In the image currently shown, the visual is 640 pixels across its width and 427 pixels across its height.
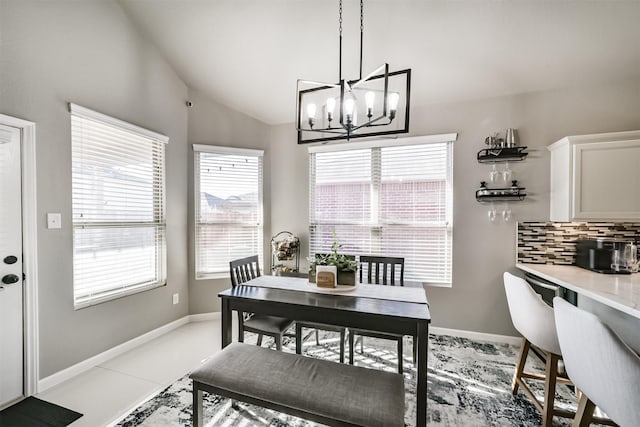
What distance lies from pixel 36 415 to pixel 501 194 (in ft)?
14.1

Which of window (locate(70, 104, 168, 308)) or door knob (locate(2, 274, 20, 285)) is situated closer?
door knob (locate(2, 274, 20, 285))

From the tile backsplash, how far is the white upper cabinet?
0.36 meters

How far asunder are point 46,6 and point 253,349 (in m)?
3.07

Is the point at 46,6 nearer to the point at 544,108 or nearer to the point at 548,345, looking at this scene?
the point at 548,345

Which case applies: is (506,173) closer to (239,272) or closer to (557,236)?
(557,236)

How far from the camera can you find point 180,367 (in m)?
2.53

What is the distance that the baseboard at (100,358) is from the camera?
2.19 metres

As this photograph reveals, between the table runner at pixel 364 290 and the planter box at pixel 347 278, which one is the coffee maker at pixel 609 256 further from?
the planter box at pixel 347 278

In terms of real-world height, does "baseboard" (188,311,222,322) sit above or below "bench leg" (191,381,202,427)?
below

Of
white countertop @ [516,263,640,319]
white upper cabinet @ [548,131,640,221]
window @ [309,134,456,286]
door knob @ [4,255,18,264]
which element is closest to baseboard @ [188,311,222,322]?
window @ [309,134,456,286]

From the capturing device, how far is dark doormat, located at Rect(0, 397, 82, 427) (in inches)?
71.7

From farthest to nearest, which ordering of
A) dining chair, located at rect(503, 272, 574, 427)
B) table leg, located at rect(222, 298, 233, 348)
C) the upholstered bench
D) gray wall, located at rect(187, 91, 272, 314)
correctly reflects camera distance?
gray wall, located at rect(187, 91, 272, 314), table leg, located at rect(222, 298, 233, 348), dining chair, located at rect(503, 272, 574, 427), the upholstered bench

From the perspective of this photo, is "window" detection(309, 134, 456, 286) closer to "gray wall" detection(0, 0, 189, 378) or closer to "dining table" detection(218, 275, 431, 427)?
"dining table" detection(218, 275, 431, 427)

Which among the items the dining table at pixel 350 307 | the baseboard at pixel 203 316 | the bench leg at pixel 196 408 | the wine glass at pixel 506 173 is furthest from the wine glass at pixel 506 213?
the baseboard at pixel 203 316
